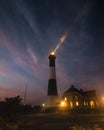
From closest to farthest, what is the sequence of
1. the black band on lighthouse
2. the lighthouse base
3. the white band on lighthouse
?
the lighthouse base → the black band on lighthouse → the white band on lighthouse

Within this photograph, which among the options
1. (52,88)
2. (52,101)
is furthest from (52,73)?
(52,101)

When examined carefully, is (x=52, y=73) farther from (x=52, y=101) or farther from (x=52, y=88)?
(x=52, y=101)

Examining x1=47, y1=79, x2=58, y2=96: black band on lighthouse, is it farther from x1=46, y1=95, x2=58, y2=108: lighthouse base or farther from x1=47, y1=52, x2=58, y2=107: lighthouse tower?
x1=46, y1=95, x2=58, y2=108: lighthouse base

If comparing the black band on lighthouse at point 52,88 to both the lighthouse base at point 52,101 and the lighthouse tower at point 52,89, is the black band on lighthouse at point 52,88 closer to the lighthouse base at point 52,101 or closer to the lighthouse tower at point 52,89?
the lighthouse tower at point 52,89

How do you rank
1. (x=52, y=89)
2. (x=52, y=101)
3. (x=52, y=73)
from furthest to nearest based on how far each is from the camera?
(x=52, y=73), (x=52, y=89), (x=52, y=101)

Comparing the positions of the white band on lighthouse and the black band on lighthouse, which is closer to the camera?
the black band on lighthouse

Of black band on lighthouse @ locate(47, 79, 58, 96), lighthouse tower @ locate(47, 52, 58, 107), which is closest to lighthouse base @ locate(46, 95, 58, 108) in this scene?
lighthouse tower @ locate(47, 52, 58, 107)

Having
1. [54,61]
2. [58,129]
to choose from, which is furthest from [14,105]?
[54,61]

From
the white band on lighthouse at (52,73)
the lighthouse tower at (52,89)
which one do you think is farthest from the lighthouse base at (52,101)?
the white band on lighthouse at (52,73)

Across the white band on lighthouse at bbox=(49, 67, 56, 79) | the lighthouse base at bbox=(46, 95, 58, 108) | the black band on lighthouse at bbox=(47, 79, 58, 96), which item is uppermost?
the white band on lighthouse at bbox=(49, 67, 56, 79)

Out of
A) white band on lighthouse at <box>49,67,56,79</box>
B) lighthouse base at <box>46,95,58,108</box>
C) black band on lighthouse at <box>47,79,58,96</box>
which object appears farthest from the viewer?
white band on lighthouse at <box>49,67,56,79</box>

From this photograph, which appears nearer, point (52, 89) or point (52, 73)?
point (52, 89)

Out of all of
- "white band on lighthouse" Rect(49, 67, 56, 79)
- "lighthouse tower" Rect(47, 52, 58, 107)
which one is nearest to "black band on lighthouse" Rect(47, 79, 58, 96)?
"lighthouse tower" Rect(47, 52, 58, 107)

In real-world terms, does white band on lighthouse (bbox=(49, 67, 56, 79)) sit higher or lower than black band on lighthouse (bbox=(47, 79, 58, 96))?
higher
